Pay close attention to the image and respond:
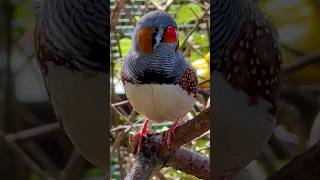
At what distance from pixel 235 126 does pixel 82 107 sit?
371 mm

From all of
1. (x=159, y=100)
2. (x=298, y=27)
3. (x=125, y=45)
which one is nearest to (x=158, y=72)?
(x=159, y=100)

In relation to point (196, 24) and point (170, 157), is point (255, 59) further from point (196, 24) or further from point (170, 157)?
point (170, 157)

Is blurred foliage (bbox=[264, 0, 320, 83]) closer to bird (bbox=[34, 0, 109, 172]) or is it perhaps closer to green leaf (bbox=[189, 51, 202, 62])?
green leaf (bbox=[189, 51, 202, 62])

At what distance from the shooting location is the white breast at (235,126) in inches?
45.2

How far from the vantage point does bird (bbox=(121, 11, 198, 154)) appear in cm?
119

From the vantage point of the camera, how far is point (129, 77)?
122 centimetres

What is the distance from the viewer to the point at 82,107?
3.81 ft

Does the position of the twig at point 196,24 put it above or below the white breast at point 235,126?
above

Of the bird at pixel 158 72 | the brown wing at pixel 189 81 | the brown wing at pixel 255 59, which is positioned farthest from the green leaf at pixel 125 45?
the brown wing at pixel 255 59

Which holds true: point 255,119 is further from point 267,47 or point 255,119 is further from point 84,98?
point 84,98

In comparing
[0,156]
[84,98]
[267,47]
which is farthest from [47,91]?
[267,47]

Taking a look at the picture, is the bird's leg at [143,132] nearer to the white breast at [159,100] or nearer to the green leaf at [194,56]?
the white breast at [159,100]

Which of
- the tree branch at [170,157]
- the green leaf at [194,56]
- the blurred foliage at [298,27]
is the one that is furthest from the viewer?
the green leaf at [194,56]

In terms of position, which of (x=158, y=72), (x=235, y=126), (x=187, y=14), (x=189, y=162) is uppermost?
(x=187, y=14)
